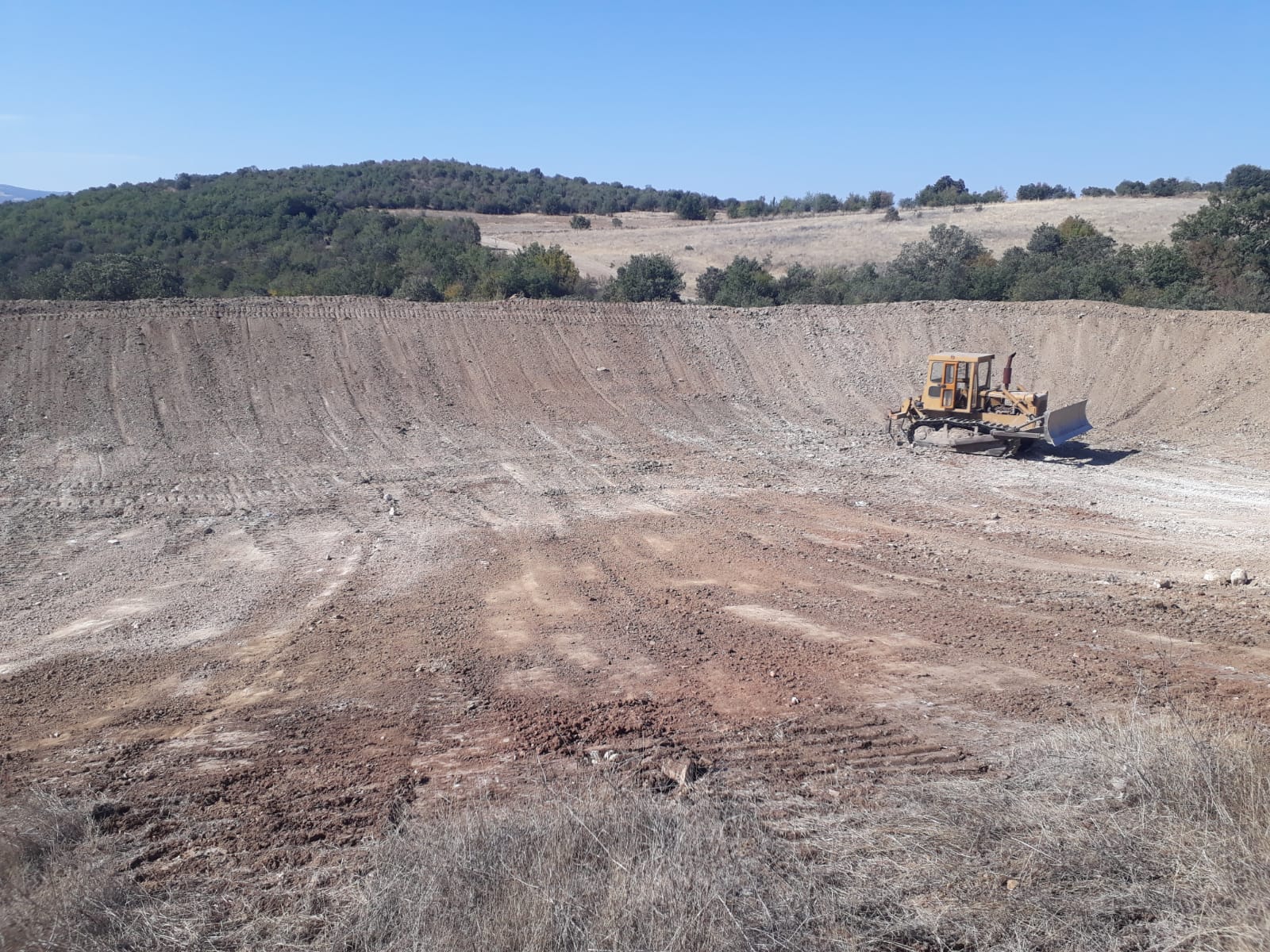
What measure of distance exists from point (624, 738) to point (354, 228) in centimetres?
4332

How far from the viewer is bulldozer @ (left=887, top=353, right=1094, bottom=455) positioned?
17.8 metres

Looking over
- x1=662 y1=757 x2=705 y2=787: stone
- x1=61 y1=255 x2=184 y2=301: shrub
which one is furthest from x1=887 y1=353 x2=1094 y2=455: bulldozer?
x1=61 y1=255 x2=184 y2=301: shrub

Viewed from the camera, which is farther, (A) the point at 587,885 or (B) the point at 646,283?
(B) the point at 646,283

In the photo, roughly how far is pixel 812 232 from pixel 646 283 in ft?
114

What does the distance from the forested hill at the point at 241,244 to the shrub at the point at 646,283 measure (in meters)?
3.49

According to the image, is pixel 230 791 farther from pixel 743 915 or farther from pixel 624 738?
pixel 743 915

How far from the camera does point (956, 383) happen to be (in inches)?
720

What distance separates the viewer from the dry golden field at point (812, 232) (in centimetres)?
5262

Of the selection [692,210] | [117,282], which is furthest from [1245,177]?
[117,282]

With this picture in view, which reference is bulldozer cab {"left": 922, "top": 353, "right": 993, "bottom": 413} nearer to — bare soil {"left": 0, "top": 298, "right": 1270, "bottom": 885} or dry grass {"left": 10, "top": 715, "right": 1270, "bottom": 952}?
bare soil {"left": 0, "top": 298, "right": 1270, "bottom": 885}

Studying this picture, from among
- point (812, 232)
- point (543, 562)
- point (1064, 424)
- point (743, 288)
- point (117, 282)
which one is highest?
point (812, 232)

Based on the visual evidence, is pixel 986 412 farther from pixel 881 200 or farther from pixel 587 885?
pixel 881 200

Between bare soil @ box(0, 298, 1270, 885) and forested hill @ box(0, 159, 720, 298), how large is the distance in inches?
234

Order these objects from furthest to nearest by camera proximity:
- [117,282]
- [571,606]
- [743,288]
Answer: [743,288], [117,282], [571,606]
